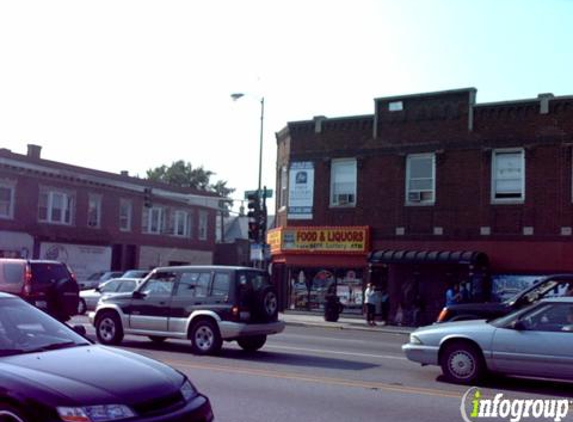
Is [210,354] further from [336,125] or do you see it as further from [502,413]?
[336,125]

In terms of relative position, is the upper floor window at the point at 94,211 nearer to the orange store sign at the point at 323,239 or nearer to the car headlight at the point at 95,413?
the orange store sign at the point at 323,239

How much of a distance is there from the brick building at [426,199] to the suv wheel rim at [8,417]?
21917 millimetres

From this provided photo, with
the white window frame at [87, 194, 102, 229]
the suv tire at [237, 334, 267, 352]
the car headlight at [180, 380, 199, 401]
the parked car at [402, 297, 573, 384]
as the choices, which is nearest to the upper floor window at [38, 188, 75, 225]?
the white window frame at [87, 194, 102, 229]

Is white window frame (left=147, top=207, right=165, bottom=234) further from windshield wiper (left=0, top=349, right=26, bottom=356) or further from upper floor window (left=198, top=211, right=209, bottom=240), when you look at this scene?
windshield wiper (left=0, top=349, right=26, bottom=356)

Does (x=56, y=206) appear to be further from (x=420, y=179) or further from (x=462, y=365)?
(x=462, y=365)

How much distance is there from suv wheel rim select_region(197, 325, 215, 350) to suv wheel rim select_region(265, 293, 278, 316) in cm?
126

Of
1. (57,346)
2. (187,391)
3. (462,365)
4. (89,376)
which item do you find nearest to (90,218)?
(462,365)

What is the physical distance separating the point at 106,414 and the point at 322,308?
1001 inches

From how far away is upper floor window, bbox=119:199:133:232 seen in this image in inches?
1779

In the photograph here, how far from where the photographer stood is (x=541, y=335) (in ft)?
34.9

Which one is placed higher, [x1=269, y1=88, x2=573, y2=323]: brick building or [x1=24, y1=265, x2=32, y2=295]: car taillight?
[x1=269, y1=88, x2=573, y2=323]: brick building

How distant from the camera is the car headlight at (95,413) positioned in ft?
16.4

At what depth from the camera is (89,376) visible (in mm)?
5402

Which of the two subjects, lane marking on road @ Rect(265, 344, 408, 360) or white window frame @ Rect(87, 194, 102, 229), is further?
white window frame @ Rect(87, 194, 102, 229)
